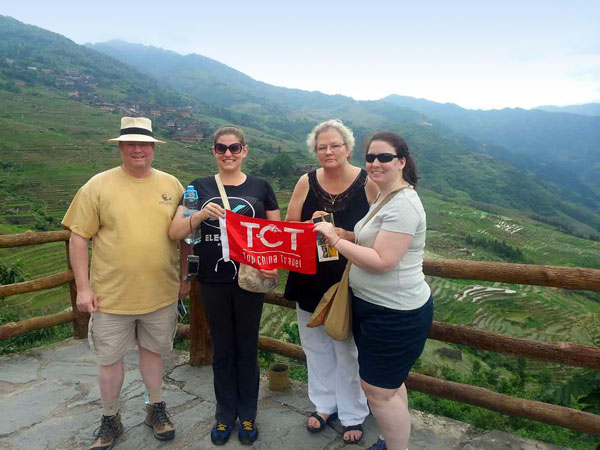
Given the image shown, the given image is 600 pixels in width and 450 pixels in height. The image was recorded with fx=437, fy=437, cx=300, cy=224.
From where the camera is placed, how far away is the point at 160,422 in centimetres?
287

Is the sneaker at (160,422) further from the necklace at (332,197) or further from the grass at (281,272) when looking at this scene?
the necklace at (332,197)

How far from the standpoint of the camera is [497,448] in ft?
9.14

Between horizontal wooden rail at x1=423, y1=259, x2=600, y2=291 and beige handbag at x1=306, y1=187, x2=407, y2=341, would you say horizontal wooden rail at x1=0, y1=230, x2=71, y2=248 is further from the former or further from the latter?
horizontal wooden rail at x1=423, y1=259, x2=600, y2=291

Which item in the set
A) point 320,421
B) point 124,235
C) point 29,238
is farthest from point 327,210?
point 29,238

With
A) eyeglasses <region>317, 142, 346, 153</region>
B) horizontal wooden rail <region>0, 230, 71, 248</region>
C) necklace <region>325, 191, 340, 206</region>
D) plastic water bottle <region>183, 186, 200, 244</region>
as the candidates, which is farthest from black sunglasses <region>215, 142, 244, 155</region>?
horizontal wooden rail <region>0, 230, 71, 248</region>

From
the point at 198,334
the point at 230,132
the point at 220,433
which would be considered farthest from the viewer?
the point at 198,334

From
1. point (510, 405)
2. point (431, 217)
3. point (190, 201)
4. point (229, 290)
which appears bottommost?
point (431, 217)

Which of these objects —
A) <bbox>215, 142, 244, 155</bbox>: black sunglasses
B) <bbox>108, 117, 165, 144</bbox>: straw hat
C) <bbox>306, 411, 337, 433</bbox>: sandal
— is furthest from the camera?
<bbox>306, 411, 337, 433</bbox>: sandal

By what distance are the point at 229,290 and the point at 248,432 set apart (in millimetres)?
938

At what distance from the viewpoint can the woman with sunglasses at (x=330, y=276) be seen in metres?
2.67

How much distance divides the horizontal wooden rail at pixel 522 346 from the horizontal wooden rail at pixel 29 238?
3.31 metres

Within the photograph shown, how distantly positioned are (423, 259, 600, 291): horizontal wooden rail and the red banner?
2.90 feet

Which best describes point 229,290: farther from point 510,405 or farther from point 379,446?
point 510,405

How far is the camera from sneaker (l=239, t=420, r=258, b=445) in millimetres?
2799
